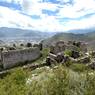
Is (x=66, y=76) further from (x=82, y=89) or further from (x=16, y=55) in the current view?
(x=16, y=55)

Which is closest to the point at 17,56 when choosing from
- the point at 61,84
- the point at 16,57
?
the point at 16,57

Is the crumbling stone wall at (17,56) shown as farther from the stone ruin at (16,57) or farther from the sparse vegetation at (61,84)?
the sparse vegetation at (61,84)

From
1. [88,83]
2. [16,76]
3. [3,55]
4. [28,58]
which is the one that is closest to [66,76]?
[88,83]

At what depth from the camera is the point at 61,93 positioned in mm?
11125

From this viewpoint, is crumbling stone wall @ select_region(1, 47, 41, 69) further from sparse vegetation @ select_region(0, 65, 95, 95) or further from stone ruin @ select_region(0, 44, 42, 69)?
sparse vegetation @ select_region(0, 65, 95, 95)

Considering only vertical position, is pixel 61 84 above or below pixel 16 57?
above

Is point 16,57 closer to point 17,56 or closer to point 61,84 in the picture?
point 17,56

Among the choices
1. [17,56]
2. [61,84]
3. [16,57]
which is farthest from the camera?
[17,56]

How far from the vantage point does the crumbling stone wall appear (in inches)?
1345

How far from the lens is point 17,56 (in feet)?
116

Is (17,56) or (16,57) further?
(17,56)

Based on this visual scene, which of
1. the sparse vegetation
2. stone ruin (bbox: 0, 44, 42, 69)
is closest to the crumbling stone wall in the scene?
stone ruin (bbox: 0, 44, 42, 69)

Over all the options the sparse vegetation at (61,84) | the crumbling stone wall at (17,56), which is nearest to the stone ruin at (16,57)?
the crumbling stone wall at (17,56)

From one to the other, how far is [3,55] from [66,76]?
23.3 meters
